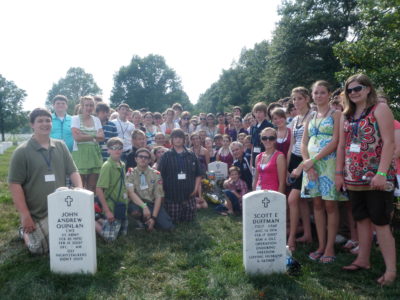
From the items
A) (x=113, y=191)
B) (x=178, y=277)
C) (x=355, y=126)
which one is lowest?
(x=178, y=277)

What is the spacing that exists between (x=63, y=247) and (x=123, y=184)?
71.9 inches

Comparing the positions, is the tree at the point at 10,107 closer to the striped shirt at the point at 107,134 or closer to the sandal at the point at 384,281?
the striped shirt at the point at 107,134

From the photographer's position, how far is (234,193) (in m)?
7.09

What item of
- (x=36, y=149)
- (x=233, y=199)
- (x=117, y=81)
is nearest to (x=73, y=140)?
(x=36, y=149)

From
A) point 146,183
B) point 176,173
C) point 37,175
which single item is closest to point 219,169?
point 176,173

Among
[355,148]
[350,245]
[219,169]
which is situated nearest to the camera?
[355,148]

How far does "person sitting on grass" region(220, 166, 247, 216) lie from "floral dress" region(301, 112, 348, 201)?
271 cm

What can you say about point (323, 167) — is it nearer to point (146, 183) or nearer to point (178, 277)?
point (178, 277)

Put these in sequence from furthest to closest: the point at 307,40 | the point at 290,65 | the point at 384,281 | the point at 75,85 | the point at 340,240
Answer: the point at 75,85, the point at 290,65, the point at 307,40, the point at 340,240, the point at 384,281

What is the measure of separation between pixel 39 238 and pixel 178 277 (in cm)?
204

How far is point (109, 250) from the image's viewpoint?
4793 mm

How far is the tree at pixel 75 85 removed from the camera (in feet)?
225

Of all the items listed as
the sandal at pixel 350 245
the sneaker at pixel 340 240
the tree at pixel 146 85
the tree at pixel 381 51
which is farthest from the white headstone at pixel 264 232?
the tree at pixel 146 85

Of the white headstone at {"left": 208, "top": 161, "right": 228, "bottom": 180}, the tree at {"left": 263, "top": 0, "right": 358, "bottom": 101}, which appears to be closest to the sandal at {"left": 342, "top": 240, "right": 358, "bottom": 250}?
the white headstone at {"left": 208, "top": 161, "right": 228, "bottom": 180}
